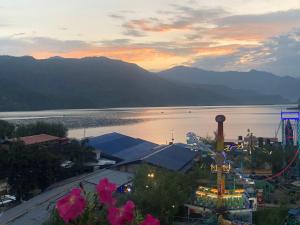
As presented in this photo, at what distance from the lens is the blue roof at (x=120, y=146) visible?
43441mm

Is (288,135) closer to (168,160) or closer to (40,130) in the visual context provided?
(168,160)

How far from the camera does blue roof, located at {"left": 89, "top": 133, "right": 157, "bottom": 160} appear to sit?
143 feet

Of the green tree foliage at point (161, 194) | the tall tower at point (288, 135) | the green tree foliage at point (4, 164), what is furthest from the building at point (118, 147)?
the green tree foliage at point (161, 194)

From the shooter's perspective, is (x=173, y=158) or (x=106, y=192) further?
(x=173, y=158)

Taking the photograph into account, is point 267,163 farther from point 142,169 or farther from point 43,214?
point 43,214

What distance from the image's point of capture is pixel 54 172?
3000cm

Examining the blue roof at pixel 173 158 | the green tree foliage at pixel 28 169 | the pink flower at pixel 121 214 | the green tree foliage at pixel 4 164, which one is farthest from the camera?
the blue roof at pixel 173 158

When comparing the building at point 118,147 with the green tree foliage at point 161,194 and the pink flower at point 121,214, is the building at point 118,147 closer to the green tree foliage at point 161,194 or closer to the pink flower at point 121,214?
the green tree foliage at point 161,194

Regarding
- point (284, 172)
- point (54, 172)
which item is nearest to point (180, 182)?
point (54, 172)

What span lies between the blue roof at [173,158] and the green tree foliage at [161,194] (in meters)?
8.94

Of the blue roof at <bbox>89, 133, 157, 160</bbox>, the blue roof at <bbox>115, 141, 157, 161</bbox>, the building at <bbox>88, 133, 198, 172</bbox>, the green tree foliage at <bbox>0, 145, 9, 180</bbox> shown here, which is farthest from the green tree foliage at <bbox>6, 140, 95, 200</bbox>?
the blue roof at <bbox>89, 133, 157, 160</bbox>

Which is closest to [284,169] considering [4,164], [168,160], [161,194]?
[168,160]

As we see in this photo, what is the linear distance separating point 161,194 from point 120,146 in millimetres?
28931

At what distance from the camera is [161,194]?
1902 centimetres
